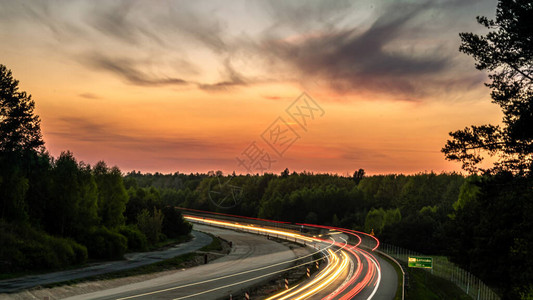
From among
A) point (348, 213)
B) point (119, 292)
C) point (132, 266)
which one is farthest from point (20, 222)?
point (348, 213)

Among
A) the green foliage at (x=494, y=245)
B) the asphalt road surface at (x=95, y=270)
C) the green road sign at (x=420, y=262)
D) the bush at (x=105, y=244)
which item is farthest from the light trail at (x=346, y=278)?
the bush at (x=105, y=244)

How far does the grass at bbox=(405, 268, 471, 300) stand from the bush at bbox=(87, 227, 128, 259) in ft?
119

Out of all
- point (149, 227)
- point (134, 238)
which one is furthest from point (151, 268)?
point (149, 227)

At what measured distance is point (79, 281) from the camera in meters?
39.4

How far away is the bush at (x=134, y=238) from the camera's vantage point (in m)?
65.1

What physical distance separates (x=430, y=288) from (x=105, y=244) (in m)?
41.1

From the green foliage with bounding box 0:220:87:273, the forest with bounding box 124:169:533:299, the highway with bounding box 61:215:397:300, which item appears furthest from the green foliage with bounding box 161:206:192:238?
the green foliage with bounding box 0:220:87:273

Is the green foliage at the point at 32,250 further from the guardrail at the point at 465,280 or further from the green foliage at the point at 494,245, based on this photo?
the guardrail at the point at 465,280

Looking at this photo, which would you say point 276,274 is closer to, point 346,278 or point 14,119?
point 346,278

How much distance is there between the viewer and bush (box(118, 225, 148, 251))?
6506 cm

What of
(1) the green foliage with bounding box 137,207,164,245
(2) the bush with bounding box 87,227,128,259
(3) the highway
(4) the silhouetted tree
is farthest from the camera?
(1) the green foliage with bounding box 137,207,164,245

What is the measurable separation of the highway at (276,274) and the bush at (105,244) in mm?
10503

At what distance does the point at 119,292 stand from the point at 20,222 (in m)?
19.3

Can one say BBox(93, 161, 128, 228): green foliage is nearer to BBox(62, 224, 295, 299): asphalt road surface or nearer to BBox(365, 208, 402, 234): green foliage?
BBox(62, 224, 295, 299): asphalt road surface
